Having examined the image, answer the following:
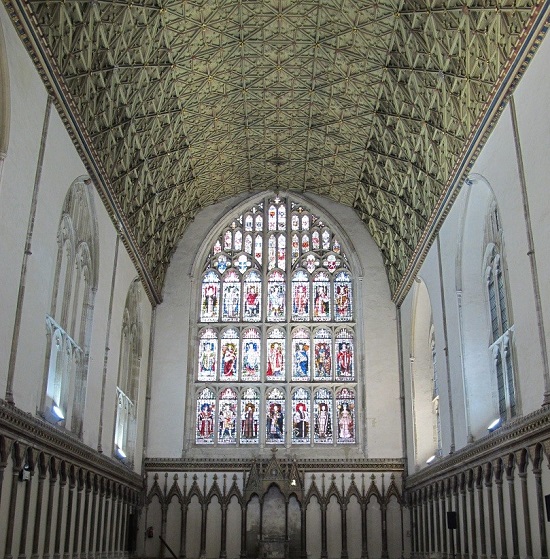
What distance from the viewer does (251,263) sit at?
35.8m

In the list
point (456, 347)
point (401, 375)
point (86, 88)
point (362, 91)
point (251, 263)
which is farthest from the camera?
point (251, 263)

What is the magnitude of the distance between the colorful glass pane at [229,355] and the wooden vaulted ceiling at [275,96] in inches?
156

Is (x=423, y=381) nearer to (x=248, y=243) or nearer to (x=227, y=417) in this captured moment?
(x=227, y=417)

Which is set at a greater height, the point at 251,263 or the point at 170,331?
the point at 251,263

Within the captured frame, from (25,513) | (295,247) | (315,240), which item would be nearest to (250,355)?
(295,247)

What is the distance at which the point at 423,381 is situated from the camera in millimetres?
31000

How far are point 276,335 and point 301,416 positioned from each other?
379 centimetres

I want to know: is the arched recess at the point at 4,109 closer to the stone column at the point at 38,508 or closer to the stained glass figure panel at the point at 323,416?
the stone column at the point at 38,508

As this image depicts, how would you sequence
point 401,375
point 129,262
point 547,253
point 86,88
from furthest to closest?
point 401,375 < point 129,262 < point 86,88 < point 547,253

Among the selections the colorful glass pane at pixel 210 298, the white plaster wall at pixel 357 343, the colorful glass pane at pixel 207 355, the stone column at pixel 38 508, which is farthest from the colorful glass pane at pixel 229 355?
the stone column at pixel 38 508

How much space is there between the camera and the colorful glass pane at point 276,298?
34.9 metres

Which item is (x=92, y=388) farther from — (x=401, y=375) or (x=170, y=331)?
(x=401, y=375)

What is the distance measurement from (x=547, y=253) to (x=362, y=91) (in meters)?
12.7

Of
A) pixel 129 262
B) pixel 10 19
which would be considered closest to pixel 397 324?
pixel 129 262
